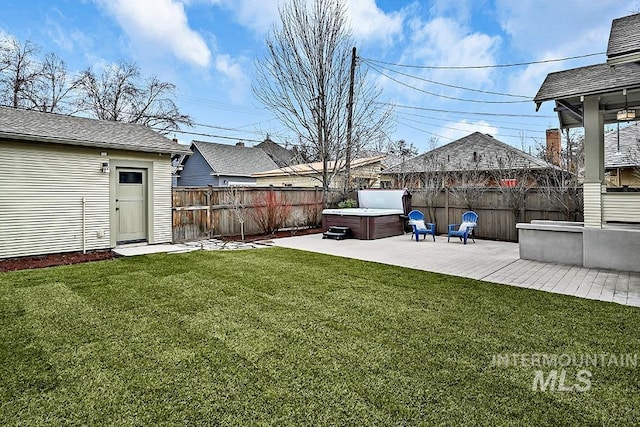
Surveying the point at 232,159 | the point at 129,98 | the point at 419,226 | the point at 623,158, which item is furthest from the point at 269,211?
the point at 129,98

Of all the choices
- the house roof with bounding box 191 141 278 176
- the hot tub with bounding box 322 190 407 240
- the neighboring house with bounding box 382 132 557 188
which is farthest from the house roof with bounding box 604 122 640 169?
the house roof with bounding box 191 141 278 176

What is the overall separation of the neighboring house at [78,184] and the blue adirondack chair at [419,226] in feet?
20.1

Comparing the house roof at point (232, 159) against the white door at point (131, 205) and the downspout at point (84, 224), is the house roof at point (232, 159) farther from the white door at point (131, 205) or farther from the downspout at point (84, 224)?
the downspout at point (84, 224)

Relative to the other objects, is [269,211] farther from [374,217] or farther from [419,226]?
[419,226]

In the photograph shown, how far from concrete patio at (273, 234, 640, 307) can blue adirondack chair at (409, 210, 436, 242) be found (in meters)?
0.25

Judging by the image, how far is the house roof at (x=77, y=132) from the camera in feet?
22.3

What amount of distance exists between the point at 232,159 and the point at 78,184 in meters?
14.8

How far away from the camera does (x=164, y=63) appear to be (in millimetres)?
17688

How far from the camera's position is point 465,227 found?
8.78 meters

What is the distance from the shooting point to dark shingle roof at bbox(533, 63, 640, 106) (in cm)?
537

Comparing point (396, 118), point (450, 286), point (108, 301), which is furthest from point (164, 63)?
point (450, 286)

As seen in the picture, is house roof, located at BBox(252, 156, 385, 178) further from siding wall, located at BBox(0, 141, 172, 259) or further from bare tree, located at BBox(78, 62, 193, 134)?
siding wall, located at BBox(0, 141, 172, 259)

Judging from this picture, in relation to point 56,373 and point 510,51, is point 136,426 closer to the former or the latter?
point 56,373

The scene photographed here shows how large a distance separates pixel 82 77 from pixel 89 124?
12.4m
